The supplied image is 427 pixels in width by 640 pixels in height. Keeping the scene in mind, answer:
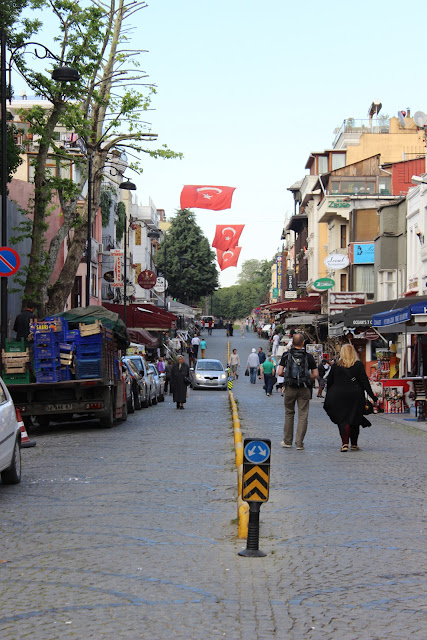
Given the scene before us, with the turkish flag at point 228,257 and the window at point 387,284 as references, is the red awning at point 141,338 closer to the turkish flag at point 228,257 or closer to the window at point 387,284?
the turkish flag at point 228,257

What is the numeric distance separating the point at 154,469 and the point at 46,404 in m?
7.20

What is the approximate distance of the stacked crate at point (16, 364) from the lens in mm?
19594

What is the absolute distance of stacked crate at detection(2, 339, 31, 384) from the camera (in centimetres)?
1959

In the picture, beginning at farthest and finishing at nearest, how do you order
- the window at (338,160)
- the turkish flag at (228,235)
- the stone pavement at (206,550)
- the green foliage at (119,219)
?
the window at (338,160), the green foliage at (119,219), the turkish flag at (228,235), the stone pavement at (206,550)

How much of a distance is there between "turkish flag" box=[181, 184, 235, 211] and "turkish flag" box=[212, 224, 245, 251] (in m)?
11.5

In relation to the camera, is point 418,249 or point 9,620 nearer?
point 9,620

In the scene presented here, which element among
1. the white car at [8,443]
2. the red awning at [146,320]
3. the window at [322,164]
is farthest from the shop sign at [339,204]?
the white car at [8,443]

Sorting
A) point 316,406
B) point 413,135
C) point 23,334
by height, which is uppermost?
point 413,135

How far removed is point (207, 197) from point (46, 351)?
17.1 m

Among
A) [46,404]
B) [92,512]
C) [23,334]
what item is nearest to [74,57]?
[23,334]

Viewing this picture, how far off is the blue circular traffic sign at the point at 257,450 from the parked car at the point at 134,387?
1875 centimetres

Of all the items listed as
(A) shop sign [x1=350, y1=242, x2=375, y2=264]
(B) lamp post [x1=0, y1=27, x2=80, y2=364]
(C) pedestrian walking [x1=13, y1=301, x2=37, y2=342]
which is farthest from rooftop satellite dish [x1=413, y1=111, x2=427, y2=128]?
(C) pedestrian walking [x1=13, y1=301, x2=37, y2=342]

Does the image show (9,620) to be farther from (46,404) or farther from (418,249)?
(418,249)

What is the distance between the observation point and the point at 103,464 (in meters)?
13.9
